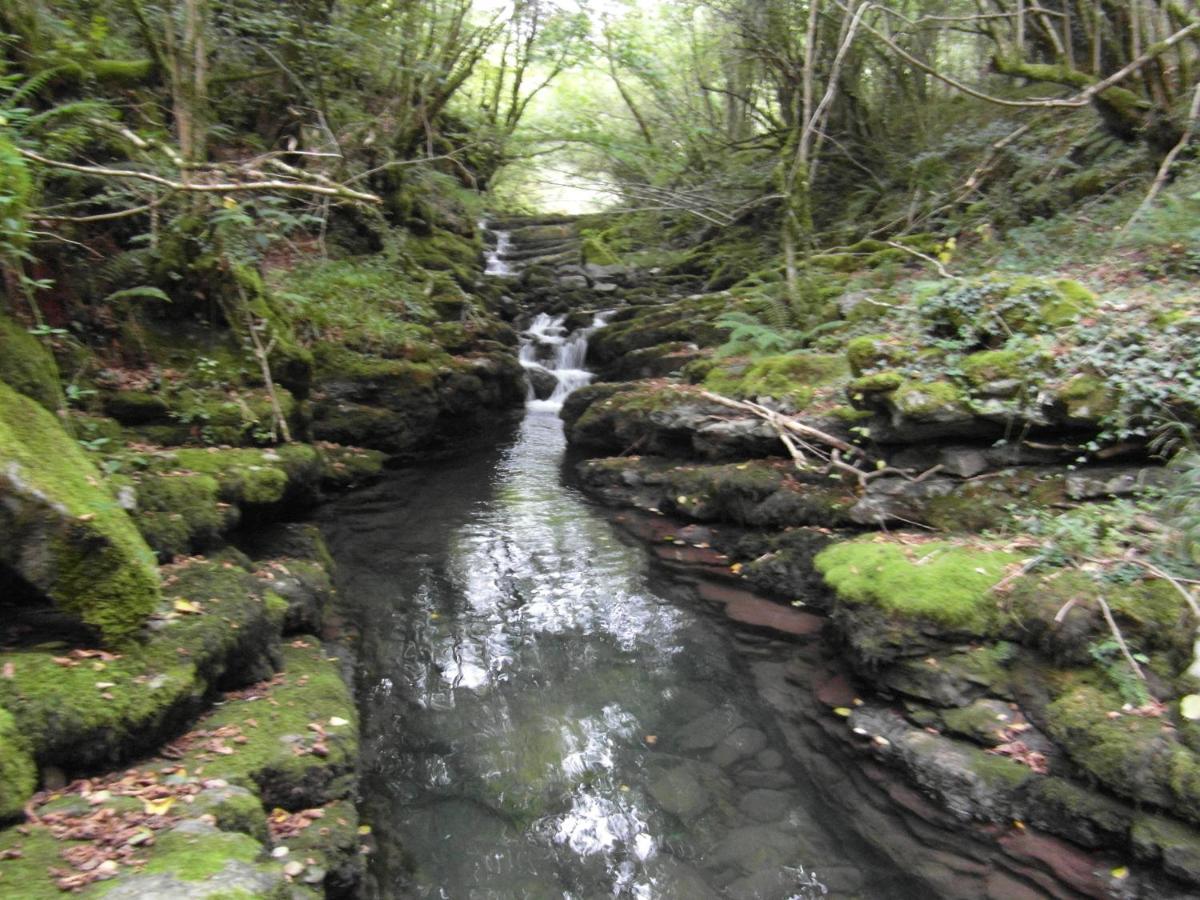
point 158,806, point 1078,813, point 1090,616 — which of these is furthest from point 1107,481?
point 158,806

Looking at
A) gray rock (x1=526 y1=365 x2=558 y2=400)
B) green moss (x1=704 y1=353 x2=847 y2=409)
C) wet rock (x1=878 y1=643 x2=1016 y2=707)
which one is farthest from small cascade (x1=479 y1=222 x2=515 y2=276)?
wet rock (x1=878 y1=643 x2=1016 y2=707)

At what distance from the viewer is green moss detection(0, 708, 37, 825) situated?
2.74 m

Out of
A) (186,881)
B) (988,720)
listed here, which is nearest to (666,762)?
(988,720)

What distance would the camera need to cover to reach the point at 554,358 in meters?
17.0

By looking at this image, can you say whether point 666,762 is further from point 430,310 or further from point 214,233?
point 430,310

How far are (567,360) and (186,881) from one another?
14832 mm

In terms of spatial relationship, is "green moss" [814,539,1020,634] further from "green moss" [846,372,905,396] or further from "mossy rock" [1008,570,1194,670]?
"green moss" [846,372,905,396]

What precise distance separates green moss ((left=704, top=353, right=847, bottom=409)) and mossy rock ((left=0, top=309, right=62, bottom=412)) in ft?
24.4

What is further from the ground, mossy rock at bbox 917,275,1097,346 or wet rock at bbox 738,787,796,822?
mossy rock at bbox 917,275,1097,346

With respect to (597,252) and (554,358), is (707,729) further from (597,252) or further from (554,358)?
(597,252)

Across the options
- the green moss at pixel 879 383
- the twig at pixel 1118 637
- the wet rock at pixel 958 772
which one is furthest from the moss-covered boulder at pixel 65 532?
the green moss at pixel 879 383

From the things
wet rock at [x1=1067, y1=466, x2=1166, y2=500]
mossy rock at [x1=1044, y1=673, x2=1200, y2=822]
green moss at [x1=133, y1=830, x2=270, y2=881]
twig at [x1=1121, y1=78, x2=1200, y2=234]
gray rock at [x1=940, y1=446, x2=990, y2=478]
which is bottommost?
mossy rock at [x1=1044, y1=673, x2=1200, y2=822]

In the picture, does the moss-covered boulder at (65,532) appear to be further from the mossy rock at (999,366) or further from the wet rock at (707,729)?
the mossy rock at (999,366)

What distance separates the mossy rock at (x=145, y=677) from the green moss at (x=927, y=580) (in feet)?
14.7
